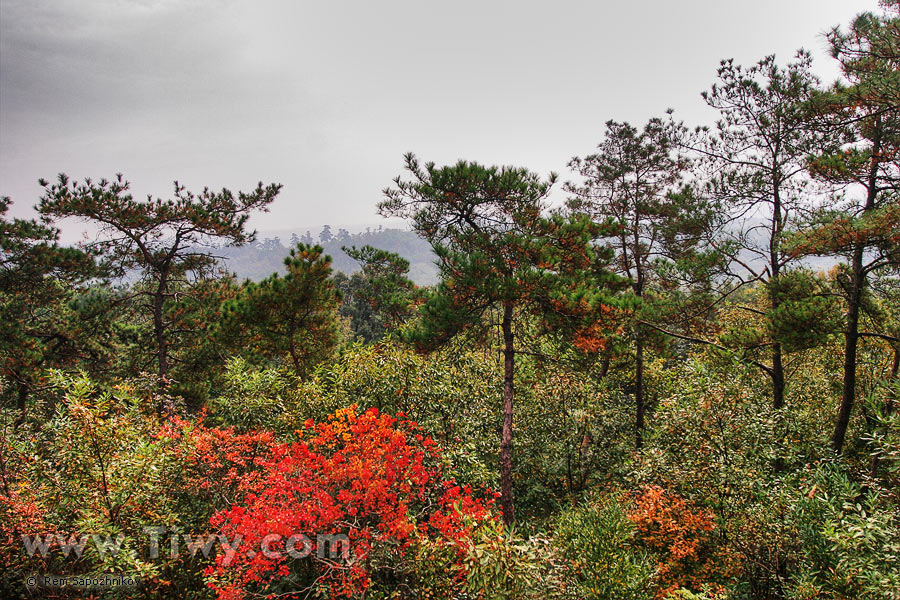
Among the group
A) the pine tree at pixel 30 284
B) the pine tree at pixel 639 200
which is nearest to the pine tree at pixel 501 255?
the pine tree at pixel 639 200

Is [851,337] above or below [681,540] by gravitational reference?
above

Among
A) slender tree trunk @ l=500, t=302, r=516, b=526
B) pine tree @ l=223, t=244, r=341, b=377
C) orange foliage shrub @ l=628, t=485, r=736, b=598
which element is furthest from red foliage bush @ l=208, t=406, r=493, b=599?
pine tree @ l=223, t=244, r=341, b=377

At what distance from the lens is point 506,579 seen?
204 inches

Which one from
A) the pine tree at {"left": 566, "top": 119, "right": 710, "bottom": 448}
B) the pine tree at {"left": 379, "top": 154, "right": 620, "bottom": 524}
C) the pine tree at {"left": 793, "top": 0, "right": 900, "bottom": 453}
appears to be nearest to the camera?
the pine tree at {"left": 793, "top": 0, "right": 900, "bottom": 453}

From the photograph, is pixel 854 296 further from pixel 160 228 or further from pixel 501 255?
pixel 160 228

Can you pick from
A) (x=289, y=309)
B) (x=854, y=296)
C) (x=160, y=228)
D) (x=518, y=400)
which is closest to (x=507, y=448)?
(x=518, y=400)

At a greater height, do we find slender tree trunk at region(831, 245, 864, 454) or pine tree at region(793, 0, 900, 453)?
pine tree at region(793, 0, 900, 453)

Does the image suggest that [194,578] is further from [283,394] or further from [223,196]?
[223,196]

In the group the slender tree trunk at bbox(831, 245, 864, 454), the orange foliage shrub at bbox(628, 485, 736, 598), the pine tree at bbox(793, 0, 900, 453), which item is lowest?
the orange foliage shrub at bbox(628, 485, 736, 598)

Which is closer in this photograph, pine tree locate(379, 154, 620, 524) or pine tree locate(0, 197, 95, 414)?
pine tree locate(379, 154, 620, 524)

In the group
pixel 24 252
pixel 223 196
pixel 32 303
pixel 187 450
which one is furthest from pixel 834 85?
pixel 32 303

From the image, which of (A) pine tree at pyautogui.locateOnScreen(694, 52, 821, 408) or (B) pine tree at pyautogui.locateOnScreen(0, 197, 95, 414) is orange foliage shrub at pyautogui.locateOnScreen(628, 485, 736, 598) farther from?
(B) pine tree at pyautogui.locateOnScreen(0, 197, 95, 414)

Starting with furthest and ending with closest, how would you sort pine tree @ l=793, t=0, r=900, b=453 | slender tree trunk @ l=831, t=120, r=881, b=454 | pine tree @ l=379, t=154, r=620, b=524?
pine tree @ l=379, t=154, r=620, b=524 → slender tree trunk @ l=831, t=120, r=881, b=454 → pine tree @ l=793, t=0, r=900, b=453

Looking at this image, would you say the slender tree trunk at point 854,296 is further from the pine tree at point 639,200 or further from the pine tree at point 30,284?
the pine tree at point 30,284
